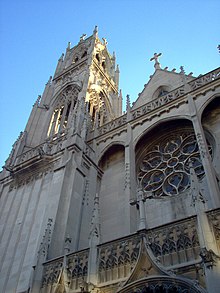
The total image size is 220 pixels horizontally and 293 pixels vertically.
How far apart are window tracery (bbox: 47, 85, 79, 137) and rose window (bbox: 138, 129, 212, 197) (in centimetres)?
661

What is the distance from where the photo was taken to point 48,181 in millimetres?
12102

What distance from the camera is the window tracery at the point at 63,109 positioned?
17875 mm

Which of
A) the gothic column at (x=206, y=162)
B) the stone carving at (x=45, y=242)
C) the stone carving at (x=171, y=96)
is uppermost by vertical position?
the stone carving at (x=171, y=96)

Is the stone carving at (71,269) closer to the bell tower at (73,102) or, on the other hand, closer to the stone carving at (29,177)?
the stone carving at (29,177)

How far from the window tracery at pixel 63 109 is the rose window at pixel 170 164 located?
260 inches

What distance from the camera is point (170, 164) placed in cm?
1183

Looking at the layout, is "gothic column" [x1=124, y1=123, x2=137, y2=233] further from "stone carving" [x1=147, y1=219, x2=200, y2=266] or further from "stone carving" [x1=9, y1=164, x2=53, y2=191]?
"stone carving" [x1=9, y1=164, x2=53, y2=191]

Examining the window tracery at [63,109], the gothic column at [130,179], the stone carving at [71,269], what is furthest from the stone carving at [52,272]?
the window tracery at [63,109]

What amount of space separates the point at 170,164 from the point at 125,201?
2.32 metres

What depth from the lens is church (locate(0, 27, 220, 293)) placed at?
6809 mm

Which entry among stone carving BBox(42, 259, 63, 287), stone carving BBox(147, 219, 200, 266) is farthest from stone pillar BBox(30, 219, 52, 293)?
stone carving BBox(147, 219, 200, 266)

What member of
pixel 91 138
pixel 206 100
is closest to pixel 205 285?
pixel 206 100

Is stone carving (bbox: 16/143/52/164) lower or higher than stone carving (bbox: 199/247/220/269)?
higher

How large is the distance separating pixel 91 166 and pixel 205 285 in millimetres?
7344
